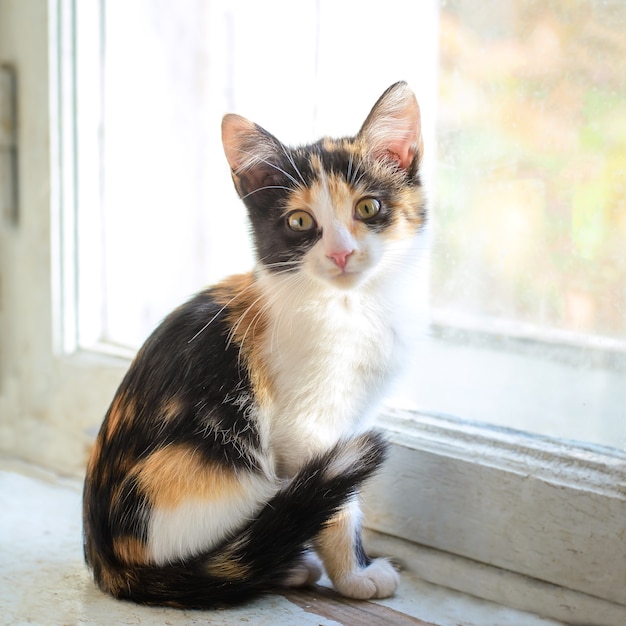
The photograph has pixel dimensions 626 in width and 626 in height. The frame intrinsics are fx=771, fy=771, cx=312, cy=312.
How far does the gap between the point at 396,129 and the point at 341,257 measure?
22 cm

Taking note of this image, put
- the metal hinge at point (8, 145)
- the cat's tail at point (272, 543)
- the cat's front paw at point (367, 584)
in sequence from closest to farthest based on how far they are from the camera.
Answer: the cat's tail at point (272, 543), the cat's front paw at point (367, 584), the metal hinge at point (8, 145)

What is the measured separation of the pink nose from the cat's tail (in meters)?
0.23

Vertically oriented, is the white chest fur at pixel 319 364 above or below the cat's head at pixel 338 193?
below

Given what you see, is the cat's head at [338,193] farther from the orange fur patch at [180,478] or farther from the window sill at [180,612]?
the window sill at [180,612]

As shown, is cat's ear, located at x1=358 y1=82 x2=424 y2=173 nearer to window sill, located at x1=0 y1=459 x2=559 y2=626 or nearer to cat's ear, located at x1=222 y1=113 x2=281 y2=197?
cat's ear, located at x1=222 y1=113 x2=281 y2=197

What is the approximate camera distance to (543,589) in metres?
1.12

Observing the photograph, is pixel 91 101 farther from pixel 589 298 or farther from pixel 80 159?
pixel 589 298

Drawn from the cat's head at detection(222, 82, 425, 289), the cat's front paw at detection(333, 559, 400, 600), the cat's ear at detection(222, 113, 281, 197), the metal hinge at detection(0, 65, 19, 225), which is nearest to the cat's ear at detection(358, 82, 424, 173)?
the cat's head at detection(222, 82, 425, 289)

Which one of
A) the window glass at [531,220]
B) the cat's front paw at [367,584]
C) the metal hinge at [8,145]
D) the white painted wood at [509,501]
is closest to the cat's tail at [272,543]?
the cat's front paw at [367,584]

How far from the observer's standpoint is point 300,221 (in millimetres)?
1080

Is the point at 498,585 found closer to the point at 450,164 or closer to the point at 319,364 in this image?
the point at 319,364

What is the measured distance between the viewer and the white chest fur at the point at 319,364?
42.1 inches

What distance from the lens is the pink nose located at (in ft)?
3.30

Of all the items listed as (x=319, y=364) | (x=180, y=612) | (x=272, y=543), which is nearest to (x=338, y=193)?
(x=319, y=364)
